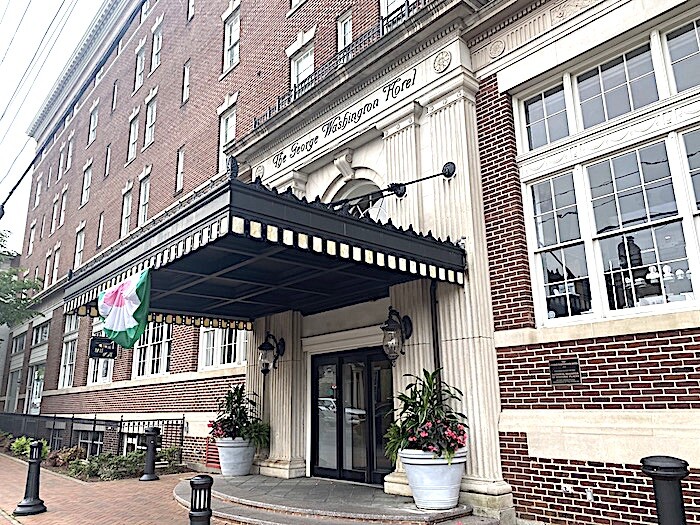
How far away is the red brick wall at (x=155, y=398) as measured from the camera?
45.8ft

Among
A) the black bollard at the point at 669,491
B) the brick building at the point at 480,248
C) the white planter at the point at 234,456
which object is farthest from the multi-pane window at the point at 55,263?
the black bollard at the point at 669,491

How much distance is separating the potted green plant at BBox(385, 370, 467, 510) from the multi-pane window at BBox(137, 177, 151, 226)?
15.5 m

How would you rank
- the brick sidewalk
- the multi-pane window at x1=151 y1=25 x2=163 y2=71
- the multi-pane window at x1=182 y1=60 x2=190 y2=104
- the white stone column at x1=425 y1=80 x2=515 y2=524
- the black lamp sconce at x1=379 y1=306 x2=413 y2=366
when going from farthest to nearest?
1. the multi-pane window at x1=151 y1=25 x2=163 y2=71
2. the multi-pane window at x1=182 y1=60 x2=190 y2=104
3. the black lamp sconce at x1=379 y1=306 x2=413 y2=366
4. the brick sidewalk
5. the white stone column at x1=425 y1=80 x2=515 y2=524

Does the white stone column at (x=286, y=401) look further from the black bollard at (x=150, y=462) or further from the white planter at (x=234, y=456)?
the black bollard at (x=150, y=462)

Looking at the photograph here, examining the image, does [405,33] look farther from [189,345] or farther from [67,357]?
[67,357]

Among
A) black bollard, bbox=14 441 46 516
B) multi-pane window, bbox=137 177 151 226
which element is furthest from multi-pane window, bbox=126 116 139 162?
black bollard, bbox=14 441 46 516

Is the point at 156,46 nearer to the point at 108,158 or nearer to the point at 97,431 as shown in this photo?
the point at 108,158

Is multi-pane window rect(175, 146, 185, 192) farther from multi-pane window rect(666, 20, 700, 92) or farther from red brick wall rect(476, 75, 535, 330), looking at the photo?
multi-pane window rect(666, 20, 700, 92)

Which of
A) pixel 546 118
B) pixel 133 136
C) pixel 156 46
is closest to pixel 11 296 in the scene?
pixel 133 136

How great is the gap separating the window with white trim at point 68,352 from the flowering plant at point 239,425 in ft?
52.0

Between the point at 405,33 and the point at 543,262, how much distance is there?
4675 mm

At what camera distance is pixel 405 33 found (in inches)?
367

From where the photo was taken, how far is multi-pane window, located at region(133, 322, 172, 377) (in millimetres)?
16952

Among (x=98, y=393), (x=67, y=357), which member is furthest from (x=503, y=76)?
(x=67, y=357)
